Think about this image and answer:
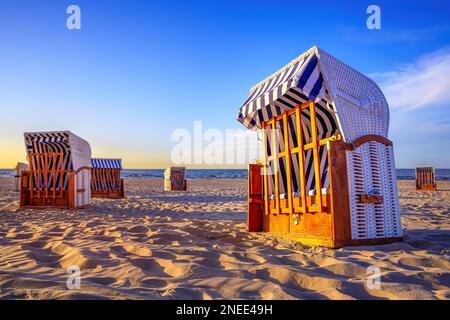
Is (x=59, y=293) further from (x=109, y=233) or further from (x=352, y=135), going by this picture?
(x=352, y=135)

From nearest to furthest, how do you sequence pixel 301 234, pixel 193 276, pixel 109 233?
pixel 193 276
pixel 301 234
pixel 109 233

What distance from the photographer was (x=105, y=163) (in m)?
17.0

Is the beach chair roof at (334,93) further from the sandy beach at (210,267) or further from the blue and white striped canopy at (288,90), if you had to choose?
the sandy beach at (210,267)

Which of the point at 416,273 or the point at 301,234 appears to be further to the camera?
the point at 301,234

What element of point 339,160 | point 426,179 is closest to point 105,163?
point 339,160

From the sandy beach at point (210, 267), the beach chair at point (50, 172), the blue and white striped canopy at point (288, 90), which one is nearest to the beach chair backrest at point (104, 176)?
the beach chair at point (50, 172)

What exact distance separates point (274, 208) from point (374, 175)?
5.66ft

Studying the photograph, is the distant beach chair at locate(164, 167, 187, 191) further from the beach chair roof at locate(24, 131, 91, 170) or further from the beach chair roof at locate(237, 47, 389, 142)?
the beach chair roof at locate(237, 47, 389, 142)

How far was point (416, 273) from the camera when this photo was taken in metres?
2.77

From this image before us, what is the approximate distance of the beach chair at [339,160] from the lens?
163 inches

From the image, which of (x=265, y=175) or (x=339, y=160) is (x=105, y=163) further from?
(x=339, y=160)

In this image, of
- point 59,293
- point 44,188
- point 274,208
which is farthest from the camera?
point 44,188

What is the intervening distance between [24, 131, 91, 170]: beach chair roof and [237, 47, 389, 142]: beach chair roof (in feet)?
22.4
